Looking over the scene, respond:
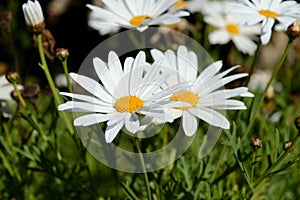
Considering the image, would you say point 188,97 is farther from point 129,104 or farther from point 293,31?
point 293,31

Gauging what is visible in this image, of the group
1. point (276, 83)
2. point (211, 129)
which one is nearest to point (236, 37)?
point (276, 83)

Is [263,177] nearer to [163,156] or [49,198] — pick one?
[163,156]

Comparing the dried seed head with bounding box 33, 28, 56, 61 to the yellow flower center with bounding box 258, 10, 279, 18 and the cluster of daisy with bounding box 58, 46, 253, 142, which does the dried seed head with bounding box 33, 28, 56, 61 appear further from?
the yellow flower center with bounding box 258, 10, 279, 18

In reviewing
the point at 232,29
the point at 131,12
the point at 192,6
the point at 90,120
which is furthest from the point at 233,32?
the point at 90,120

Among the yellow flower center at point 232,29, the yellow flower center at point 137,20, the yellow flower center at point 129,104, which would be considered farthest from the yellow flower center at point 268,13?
the yellow flower center at point 232,29

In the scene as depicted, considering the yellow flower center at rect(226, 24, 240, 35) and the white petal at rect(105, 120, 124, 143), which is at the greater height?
the white petal at rect(105, 120, 124, 143)

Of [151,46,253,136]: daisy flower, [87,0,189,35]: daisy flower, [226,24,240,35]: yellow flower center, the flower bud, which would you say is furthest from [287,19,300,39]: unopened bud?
[226,24,240,35]: yellow flower center

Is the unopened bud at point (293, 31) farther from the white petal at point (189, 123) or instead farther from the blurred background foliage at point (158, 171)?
the white petal at point (189, 123)

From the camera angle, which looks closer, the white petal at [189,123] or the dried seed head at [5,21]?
the white petal at [189,123]
